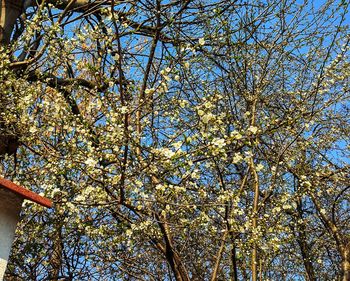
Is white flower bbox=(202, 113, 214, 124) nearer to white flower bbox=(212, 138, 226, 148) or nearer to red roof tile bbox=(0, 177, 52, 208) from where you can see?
white flower bbox=(212, 138, 226, 148)

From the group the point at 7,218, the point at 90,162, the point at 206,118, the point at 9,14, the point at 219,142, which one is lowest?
the point at 7,218

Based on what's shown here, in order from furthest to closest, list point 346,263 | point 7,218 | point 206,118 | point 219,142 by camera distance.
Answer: point 346,263, point 206,118, point 219,142, point 7,218

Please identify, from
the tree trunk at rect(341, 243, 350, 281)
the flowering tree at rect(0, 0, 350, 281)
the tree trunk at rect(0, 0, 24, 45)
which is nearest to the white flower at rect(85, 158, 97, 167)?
the flowering tree at rect(0, 0, 350, 281)

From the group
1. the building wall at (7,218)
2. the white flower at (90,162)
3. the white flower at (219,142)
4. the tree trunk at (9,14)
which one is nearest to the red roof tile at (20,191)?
the building wall at (7,218)

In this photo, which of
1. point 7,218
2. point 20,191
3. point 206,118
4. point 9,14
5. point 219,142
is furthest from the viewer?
point 9,14

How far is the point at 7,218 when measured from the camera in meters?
3.13

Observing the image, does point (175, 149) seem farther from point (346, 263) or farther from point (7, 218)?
point (346, 263)

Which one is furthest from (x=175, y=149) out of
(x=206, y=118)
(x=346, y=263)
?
(x=346, y=263)

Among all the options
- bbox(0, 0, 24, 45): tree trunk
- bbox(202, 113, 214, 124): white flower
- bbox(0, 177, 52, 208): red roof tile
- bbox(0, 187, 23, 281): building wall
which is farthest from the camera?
bbox(0, 0, 24, 45): tree trunk

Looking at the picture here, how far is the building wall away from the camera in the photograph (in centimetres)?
303

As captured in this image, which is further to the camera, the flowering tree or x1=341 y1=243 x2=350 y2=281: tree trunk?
x1=341 y1=243 x2=350 y2=281: tree trunk

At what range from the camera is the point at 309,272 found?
257 inches

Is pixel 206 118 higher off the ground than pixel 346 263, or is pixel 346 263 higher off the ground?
pixel 206 118

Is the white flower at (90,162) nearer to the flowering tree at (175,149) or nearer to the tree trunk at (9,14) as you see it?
the flowering tree at (175,149)
